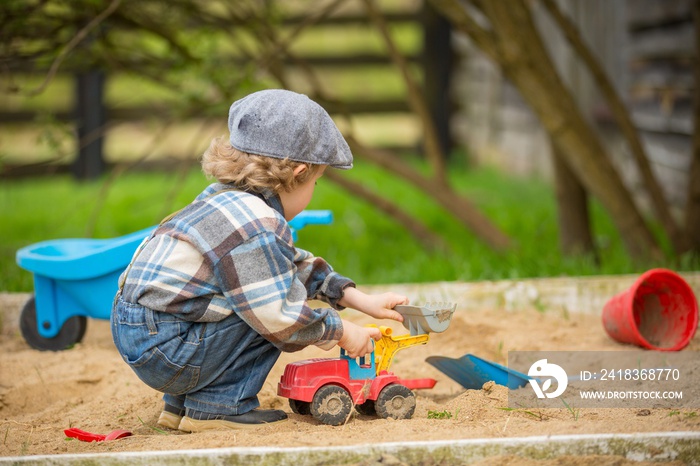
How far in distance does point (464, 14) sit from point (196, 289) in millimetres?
1910

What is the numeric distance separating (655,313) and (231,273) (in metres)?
1.63

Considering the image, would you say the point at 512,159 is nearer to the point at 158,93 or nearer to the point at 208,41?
the point at 158,93

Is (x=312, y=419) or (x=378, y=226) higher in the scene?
(x=378, y=226)

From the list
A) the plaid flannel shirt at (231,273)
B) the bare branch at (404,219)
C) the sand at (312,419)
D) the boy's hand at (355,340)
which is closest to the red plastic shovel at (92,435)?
the sand at (312,419)

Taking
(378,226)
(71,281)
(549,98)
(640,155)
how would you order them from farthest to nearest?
1. (378,226)
2. (640,155)
3. (549,98)
4. (71,281)

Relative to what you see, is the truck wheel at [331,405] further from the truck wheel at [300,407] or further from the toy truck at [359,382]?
the truck wheel at [300,407]

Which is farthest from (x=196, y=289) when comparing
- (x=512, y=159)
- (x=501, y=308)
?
(x=512, y=159)

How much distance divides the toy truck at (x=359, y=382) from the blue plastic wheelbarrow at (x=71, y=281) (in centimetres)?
73

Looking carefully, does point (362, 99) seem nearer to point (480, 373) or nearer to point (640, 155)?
point (640, 155)

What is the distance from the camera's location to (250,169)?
2072 mm

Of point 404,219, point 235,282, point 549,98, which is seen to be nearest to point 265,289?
point 235,282

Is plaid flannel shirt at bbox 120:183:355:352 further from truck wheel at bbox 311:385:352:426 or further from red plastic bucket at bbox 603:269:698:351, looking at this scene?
red plastic bucket at bbox 603:269:698:351

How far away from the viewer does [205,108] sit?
391cm

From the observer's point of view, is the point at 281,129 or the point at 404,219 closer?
the point at 281,129
